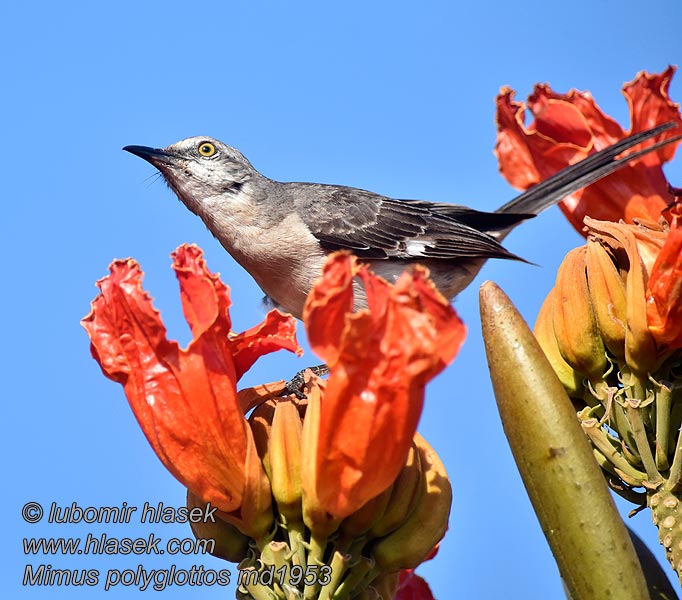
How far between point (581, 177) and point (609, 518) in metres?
2.15

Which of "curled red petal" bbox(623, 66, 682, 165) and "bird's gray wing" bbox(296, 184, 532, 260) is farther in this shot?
"bird's gray wing" bbox(296, 184, 532, 260)

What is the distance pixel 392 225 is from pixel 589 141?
266 cm

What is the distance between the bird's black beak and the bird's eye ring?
1.01ft

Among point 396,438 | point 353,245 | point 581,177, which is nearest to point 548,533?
point 396,438

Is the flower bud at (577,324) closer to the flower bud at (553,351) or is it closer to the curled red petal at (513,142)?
the flower bud at (553,351)

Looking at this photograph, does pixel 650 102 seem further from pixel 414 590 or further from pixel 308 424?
pixel 308 424

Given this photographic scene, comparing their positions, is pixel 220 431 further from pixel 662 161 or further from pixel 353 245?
pixel 353 245

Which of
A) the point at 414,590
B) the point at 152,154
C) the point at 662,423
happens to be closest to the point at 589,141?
the point at 662,423

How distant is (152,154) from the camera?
627 cm

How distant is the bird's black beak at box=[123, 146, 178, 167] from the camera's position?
6188mm

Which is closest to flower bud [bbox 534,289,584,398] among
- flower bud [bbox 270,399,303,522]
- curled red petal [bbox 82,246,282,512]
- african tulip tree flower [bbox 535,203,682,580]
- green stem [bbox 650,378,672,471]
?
african tulip tree flower [bbox 535,203,682,580]

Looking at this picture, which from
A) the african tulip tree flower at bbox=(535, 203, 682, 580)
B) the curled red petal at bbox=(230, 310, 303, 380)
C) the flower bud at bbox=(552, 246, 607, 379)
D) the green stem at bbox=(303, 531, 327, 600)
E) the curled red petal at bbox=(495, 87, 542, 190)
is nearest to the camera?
the green stem at bbox=(303, 531, 327, 600)

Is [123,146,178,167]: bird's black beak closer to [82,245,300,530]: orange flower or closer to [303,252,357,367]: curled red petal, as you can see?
[82,245,300,530]: orange flower

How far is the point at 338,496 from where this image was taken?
2721 millimetres
